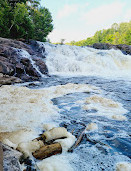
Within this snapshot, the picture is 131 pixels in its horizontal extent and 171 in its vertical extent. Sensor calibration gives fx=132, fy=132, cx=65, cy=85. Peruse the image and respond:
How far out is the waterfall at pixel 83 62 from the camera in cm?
1355

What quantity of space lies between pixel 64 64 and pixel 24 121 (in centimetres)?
1175

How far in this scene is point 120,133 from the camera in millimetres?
2369

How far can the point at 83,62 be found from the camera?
50.6 feet

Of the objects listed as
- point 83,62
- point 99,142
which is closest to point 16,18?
point 83,62

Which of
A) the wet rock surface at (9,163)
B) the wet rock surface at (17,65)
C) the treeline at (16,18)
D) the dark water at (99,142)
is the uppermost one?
the treeline at (16,18)

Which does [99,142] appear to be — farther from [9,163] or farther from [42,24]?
[42,24]

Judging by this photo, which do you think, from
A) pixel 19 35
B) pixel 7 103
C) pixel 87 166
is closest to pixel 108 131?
pixel 87 166

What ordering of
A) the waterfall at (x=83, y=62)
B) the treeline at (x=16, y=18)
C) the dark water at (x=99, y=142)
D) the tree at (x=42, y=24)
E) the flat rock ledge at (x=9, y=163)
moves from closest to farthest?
the flat rock ledge at (x=9, y=163), the dark water at (x=99, y=142), the waterfall at (x=83, y=62), the treeline at (x=16, y=18), the tree at (x=42, y=24)

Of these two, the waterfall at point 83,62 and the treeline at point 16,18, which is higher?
the treeline at point 16,18

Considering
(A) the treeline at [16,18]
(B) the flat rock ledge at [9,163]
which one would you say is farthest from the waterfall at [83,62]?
(B) the flat rock ledge at [9,163]

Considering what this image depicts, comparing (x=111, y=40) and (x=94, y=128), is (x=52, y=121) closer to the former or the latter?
(x=94, y=128)

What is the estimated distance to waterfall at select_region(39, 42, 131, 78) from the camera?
533 inches

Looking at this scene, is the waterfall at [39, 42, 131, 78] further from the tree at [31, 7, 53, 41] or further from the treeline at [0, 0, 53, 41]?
the tree at [31, 7, 53, 41]

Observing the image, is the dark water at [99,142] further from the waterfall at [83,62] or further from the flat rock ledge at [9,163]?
the waterfall at [83,62]
